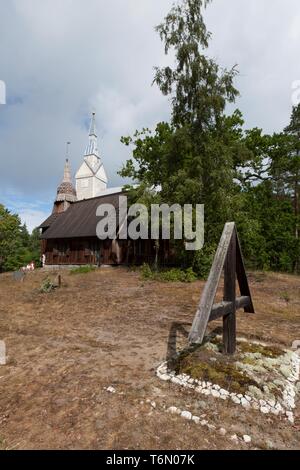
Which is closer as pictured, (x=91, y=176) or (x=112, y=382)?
(x=112, y=382)

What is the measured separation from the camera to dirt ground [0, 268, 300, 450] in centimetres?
325

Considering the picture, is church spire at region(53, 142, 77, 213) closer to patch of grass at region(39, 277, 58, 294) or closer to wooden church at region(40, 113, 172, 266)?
wooden church at region(40, 113, 172, 266)

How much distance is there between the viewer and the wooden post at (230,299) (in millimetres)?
5160

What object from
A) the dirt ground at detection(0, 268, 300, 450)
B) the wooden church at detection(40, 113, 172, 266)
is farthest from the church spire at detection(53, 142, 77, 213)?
the dirt ground at detection(0, 268, 300, 450)

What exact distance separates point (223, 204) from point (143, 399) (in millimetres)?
12045

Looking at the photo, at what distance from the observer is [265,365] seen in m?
4.85

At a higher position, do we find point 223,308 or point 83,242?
point 83,242

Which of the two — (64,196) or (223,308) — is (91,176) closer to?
(64,196)

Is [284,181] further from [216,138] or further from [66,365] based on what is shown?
[66,365]

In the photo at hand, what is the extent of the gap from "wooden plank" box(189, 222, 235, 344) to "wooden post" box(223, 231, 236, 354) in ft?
0.79

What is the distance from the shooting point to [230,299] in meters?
5.29

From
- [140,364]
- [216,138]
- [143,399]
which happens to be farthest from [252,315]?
[216,138]

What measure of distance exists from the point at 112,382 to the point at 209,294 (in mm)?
2159

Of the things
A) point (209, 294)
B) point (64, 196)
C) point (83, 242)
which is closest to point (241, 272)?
point (209, 294)
